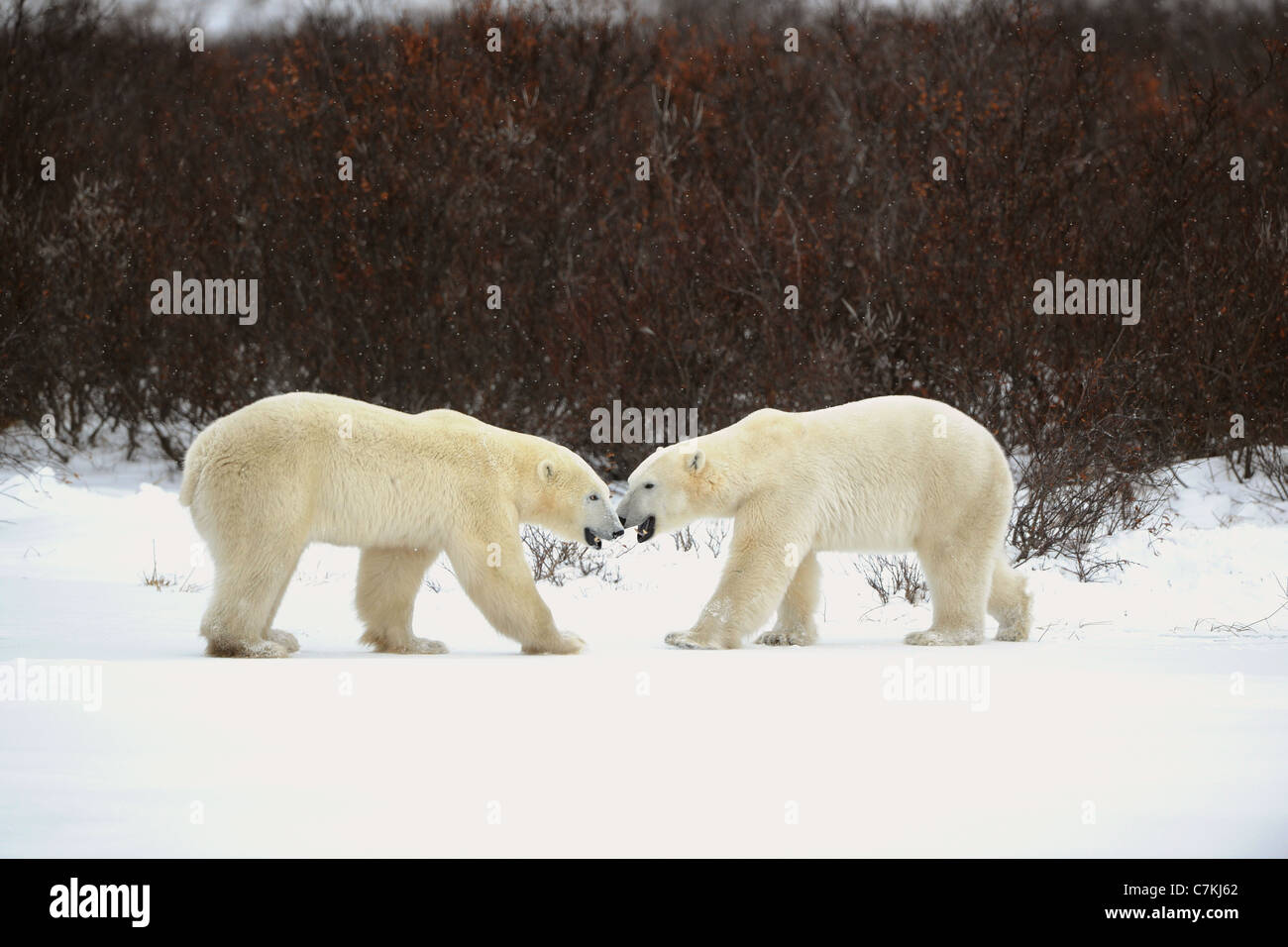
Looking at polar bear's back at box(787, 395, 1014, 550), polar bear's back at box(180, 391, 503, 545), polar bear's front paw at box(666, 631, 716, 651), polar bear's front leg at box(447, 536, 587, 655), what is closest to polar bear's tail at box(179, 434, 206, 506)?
polar bear's back at box(180, 391, 503, 545)

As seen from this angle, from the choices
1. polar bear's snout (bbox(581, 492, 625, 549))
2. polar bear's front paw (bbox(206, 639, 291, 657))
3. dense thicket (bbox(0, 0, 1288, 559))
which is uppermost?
dense thicket (bbox(0, 0, 1288, 559))

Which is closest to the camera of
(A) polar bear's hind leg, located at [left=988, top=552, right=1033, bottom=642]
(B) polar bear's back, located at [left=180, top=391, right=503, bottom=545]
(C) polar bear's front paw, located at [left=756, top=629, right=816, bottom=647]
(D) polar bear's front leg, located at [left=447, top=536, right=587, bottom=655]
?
(B) polar bear's back, located at [left=180, top=391, right=503, bottom=545]

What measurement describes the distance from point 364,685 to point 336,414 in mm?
→ 1233

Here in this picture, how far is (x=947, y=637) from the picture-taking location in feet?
19.0

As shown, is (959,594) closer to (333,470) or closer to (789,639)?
(789,639)

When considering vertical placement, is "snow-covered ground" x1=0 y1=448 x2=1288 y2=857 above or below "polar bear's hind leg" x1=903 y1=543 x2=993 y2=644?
below

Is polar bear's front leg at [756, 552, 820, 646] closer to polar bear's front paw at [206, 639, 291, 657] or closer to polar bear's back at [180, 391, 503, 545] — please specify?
polar bear's back at [180, 391, 503, 545]

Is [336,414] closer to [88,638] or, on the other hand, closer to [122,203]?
[88,638]

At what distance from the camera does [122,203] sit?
13977mm

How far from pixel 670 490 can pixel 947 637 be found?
1261 millimetres

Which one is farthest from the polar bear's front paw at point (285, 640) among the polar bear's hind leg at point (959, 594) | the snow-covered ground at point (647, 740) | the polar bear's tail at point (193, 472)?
the polar bear's hind leg at point (959, 594)

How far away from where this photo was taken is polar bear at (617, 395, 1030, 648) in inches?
226

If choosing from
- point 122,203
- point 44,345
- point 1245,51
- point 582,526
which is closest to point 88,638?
point 582,526

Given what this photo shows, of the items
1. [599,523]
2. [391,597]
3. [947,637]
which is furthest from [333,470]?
[947,637]
